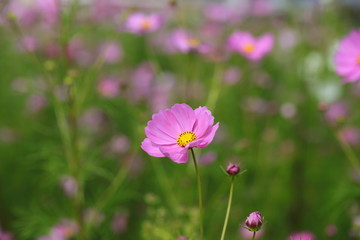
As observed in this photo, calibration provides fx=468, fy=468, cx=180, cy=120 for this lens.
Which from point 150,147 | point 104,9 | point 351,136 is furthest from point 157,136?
point 104,9

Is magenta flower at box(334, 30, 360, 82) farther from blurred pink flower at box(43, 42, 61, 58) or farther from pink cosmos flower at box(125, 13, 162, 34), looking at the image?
blurred pink flower at box(43, 42, 61, 58)

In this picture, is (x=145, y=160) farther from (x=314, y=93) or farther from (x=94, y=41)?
(x=94, y=41)

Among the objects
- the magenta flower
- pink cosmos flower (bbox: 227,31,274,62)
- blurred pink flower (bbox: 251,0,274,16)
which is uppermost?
blurred pink flower (bbox: 251,0,274,16)

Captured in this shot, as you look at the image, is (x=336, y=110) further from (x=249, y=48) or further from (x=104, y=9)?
(x=104, y=9)

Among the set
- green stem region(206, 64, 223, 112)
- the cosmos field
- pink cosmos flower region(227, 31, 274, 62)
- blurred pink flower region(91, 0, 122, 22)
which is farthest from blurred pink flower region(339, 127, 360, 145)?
blurred pink flower region(91, 0, 122, 22)

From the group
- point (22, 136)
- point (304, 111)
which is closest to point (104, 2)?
point (22, 136)

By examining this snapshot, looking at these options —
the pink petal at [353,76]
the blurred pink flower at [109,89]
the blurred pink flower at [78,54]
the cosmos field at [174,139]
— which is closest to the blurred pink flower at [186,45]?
the cosmos field at [174,139]

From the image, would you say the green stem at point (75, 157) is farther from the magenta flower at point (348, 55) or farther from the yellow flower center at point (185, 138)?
the magenta flower at point (348, 55)
